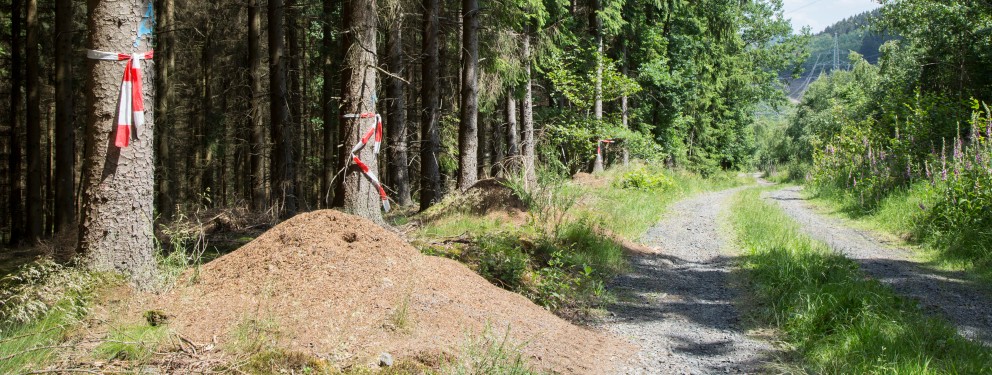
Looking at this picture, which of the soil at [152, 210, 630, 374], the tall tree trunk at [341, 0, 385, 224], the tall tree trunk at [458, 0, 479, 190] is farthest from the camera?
the tall tree trunk at [458, 0, 479, 190]

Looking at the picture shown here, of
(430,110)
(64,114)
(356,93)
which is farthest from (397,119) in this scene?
(356,93)

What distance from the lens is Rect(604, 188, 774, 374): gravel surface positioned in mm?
5285

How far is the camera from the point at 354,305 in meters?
5.07

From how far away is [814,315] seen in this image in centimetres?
586

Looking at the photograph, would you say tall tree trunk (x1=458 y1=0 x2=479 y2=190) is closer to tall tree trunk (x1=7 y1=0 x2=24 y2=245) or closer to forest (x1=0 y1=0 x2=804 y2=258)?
forest (x1=0 y1=0 x2=804 y2=258)

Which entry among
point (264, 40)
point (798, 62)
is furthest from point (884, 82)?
point (264, 40)

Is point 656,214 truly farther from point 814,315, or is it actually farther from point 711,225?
point 814,315

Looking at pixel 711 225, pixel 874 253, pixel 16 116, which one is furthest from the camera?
pixel 16 116

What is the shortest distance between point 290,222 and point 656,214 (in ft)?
35.5

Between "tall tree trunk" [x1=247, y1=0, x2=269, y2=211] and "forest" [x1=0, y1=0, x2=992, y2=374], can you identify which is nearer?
"forest" [x1=0, y1=0, x2=992, y2=374]

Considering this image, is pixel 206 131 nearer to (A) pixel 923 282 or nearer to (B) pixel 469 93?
(B) pixel 469 93

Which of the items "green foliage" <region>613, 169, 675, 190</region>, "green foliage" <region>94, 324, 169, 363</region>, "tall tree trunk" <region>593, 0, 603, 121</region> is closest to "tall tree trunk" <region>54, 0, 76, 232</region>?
"green foliage" <region>94, 324, 169, 363</region>

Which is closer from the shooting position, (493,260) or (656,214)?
(493,260)

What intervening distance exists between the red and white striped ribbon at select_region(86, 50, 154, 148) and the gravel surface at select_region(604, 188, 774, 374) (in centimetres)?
410
